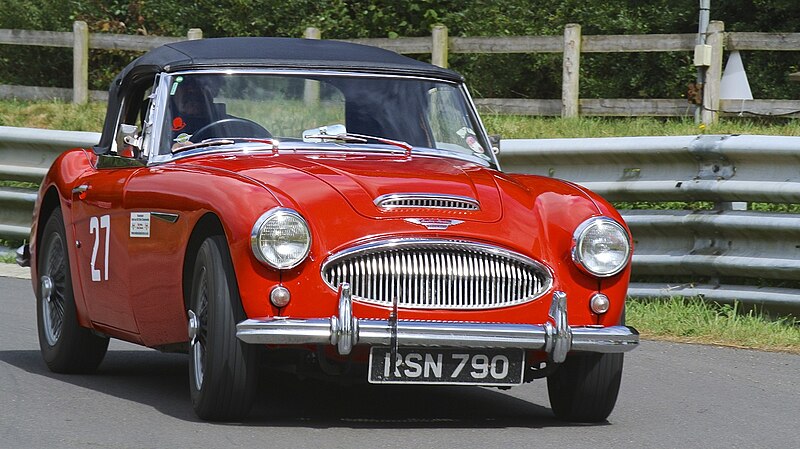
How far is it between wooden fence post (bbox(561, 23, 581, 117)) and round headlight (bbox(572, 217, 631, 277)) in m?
11.3

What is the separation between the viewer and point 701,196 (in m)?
9.31

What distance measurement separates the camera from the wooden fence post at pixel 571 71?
17188mm

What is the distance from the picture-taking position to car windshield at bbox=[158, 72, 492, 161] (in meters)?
6.83

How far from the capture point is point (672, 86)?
22.9 meters

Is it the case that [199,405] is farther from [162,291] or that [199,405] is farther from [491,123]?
[491,123]

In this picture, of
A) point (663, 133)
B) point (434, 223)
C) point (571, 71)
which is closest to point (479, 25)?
point (571, 71)

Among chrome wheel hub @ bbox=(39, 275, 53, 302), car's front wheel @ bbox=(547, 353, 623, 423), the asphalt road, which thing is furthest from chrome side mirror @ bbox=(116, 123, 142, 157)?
car's front wheel @ bbox=(547, 353, 623, 423)

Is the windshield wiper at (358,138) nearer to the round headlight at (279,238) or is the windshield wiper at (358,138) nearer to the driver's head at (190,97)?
the driver's head at (190,97)

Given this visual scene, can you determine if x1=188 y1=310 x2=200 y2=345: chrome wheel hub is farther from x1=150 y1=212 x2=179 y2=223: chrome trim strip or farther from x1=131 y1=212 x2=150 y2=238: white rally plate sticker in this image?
x1=131 y1=212 x2=150 y2=238: white rally plate sticker

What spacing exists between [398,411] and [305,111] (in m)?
1.44

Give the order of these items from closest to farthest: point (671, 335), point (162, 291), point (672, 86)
→ point (162, 291) → point (671, 335) → point (672, 86)

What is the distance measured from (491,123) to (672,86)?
736cm

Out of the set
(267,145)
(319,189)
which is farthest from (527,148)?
(319,189)

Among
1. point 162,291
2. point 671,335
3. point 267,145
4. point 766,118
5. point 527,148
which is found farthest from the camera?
point 766,118
